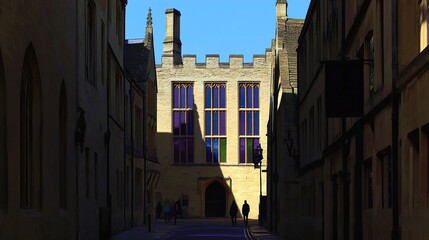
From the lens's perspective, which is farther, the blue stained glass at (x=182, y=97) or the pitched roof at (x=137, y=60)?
the blue stained glass at (x=182, y=97)

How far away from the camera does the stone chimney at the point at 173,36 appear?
71.4 m

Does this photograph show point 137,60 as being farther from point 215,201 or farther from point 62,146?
point 62,146

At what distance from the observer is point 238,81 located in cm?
6906

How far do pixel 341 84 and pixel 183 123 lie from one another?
176ft

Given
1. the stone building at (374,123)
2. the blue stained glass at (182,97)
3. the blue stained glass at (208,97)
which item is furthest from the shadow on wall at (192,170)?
the stone building at (374,123)

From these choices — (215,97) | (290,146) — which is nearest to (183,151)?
(215,97)

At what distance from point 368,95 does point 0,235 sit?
24.8 feet

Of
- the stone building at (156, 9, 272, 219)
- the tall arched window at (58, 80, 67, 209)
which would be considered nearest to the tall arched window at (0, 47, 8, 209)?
the tall arched window at (58, 80, 67, 209)

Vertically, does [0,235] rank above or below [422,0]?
below

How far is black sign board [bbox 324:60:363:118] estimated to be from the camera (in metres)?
15.5

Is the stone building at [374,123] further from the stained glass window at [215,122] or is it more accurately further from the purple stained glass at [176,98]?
the purple stained glass at [176,98]

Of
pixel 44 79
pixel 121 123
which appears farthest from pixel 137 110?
pixel 44 79

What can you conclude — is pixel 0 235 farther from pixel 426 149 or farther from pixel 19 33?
pixel 426 149

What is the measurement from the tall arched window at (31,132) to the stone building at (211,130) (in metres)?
51.4
